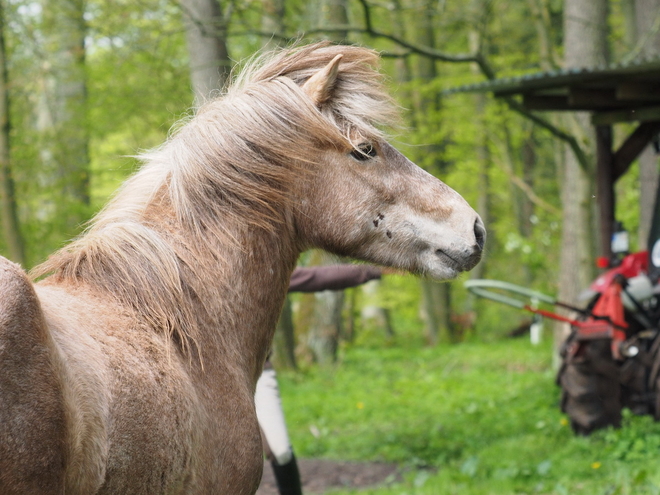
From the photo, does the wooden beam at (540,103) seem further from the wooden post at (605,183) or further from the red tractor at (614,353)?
the red tractor at (614,353)

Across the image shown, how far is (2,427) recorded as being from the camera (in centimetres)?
157

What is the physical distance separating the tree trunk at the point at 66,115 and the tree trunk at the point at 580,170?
22.5 feet

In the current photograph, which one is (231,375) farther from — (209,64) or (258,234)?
(209,64)

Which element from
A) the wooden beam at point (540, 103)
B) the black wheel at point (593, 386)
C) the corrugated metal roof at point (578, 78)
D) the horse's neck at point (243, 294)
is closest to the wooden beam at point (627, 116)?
the corrugated metal roof at point (578, 78)

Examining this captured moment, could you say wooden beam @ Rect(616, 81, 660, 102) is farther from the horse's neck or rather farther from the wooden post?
the horse's neck

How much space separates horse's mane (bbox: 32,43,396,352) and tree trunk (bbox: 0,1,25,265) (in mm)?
7242

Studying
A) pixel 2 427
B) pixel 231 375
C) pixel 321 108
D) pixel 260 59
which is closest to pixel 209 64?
pixel 260 59

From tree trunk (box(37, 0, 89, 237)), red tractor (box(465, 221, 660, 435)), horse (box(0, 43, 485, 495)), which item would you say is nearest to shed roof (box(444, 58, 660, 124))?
red tractor (box(465, 221, 660, 435))

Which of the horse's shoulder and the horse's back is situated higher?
the horse's shoulder

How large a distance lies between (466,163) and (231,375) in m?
13.9

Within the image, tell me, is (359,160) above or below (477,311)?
above

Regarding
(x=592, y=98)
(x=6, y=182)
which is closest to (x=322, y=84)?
(x=592, y=98)

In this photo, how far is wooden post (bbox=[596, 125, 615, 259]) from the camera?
23.1 ft

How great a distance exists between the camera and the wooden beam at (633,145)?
6.76 m
